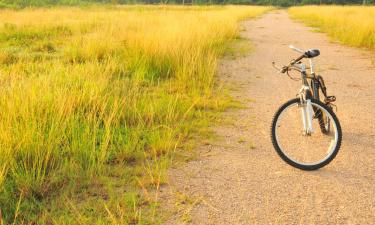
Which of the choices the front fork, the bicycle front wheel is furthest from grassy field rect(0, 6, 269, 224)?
the front fork

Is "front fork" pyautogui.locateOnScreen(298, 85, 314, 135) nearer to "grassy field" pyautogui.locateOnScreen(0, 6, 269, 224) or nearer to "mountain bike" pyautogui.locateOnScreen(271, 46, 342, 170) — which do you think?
"mountain bike" pyautogui.locateOnScreen(271, 46, 342, 170)

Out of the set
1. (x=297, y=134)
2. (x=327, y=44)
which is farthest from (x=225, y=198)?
(x=327, y=44)

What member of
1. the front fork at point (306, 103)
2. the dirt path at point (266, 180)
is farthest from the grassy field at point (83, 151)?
the front fork at point (306, 103)

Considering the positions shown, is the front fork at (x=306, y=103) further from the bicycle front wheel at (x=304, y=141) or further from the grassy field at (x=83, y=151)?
the grassy field at (x=83, y=151)

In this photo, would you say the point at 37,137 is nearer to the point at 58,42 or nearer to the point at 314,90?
the point at 314,90

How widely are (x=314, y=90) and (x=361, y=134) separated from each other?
1.20 meters

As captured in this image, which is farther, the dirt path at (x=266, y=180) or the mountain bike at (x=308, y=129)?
the mountain bike at (x=308, y=129)

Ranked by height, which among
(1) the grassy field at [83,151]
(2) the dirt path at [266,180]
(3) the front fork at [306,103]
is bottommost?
(2) the dirt path at [266,180]

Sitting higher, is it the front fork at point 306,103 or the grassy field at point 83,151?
the front fork at point 306,103

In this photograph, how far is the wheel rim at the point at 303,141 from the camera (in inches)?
146

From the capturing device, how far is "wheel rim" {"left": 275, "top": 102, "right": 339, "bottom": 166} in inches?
146

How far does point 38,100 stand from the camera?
3.82m

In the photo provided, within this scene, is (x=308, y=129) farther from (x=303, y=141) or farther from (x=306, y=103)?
(x=303, y=141)

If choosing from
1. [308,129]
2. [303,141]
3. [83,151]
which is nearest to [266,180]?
[308,129]
